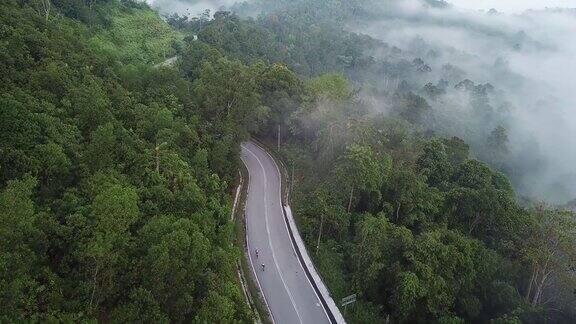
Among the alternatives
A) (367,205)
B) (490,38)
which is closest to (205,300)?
(367,205)

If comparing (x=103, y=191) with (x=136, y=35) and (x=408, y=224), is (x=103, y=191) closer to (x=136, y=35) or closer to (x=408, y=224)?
(x=408, y=224)

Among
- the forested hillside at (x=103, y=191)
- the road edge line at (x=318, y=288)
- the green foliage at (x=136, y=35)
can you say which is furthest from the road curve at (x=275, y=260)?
the green foliage at (x=136, y=35)

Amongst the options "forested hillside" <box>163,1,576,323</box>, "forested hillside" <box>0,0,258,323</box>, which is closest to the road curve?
"forested hillside" <box>163,1,576,323</box>

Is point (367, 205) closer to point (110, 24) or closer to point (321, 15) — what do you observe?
point (110, 24)

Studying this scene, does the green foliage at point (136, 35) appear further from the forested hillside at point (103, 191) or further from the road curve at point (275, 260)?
the road curve at point (275, 260)

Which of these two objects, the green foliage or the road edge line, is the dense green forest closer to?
the road edge line

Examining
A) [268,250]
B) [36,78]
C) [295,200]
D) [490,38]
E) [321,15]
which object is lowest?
[268,250]
